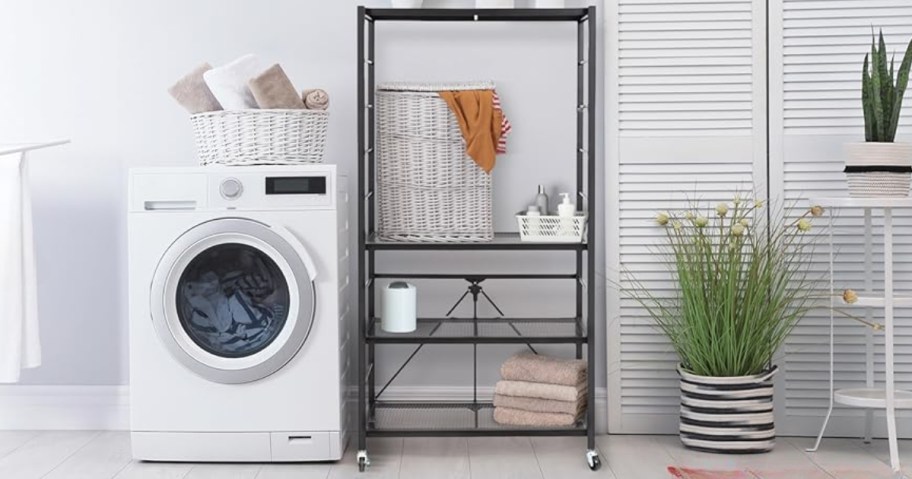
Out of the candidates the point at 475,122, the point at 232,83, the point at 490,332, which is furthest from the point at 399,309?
the point at 232,83

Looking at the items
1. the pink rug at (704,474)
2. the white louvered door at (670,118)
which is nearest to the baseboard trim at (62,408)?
the white louvered door at (670,118)

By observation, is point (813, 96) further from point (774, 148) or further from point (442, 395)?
point (442, 395)

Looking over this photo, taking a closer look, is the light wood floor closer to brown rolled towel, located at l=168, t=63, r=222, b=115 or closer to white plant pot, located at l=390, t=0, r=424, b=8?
brown rolled towel, located at l=168, t=63, r=222, b=115

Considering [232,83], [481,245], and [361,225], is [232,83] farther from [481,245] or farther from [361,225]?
[481,245]

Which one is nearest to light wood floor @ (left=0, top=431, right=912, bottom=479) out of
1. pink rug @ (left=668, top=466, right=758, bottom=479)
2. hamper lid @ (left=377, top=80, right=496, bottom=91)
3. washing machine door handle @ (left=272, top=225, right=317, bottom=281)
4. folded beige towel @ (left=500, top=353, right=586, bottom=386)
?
pink rug @ (left=668, top=466, right=758, bottom=479)

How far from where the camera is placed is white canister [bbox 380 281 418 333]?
327 centimetres

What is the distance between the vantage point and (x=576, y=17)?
331cm

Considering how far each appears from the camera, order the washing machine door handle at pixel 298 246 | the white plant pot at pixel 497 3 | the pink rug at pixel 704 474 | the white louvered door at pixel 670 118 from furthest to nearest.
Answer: the white louvered door at pixel 670 118 < the white plant pot at pixel 497 3 < the washing machine door handle at pixel 298 246 < the pink rug at pixel 704 474

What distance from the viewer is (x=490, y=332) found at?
331cm

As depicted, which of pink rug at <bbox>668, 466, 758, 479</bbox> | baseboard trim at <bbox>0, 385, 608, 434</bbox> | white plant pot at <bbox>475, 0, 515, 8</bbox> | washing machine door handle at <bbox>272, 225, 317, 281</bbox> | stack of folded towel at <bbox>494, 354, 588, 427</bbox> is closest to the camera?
pink rug at <bbox>668, 466, 758, 479</bbox>

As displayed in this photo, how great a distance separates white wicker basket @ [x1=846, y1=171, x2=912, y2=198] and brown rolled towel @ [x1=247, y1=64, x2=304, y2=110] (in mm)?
1739

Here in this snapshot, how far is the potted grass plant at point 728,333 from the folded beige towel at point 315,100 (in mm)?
1183

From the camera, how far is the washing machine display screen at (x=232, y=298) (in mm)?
3090

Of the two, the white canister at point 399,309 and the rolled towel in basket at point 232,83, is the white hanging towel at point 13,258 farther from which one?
the white canister at point 399,309
